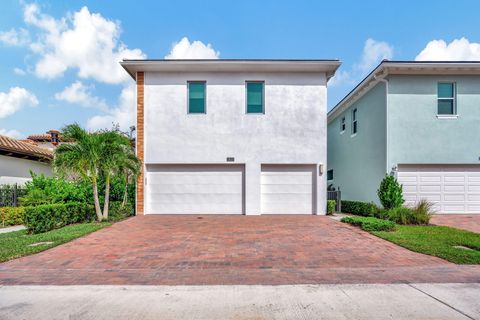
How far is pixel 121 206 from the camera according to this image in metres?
11.6

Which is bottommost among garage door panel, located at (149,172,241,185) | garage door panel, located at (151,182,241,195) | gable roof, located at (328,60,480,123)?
garage door panel, located at (151,182,241,195)

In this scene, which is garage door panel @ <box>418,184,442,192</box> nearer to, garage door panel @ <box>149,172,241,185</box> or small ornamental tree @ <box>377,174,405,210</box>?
small ornamental tree @ <box>377,174,405,210</box>

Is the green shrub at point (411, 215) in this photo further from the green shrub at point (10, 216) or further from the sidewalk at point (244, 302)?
the green shrub at point (10, 216)

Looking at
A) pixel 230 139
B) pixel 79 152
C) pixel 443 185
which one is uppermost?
pixel 230 139

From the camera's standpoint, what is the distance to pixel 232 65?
1223cm

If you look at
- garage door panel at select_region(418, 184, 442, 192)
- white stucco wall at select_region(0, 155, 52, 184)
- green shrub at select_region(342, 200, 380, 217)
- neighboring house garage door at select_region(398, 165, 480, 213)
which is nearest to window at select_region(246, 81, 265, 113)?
green shrub at select_region(342, 200, 380, 217)

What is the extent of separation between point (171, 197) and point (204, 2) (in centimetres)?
874

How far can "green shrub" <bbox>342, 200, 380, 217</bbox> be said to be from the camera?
11.9 meters

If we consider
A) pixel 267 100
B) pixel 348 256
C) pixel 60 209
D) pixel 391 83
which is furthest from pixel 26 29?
pixel 391 83

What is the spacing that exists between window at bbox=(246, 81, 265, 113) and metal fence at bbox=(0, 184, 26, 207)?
1065 cm

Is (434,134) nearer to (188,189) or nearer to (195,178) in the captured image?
(195,178)

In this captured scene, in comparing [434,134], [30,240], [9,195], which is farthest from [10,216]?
[434,134]

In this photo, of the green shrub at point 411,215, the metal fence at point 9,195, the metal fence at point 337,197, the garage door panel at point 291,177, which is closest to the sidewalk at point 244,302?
the green shrub at point 411,215

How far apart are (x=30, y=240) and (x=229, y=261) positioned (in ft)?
19.0
